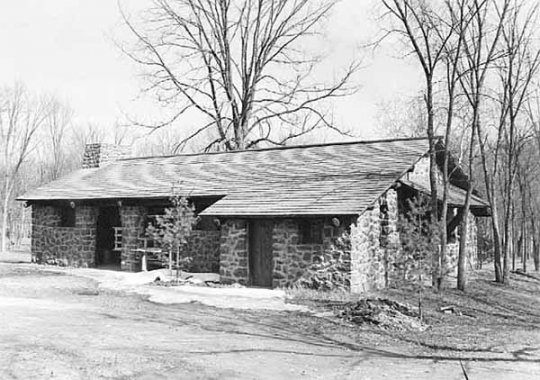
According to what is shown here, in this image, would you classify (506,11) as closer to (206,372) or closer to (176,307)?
(176,307)

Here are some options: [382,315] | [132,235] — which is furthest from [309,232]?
[132,235]

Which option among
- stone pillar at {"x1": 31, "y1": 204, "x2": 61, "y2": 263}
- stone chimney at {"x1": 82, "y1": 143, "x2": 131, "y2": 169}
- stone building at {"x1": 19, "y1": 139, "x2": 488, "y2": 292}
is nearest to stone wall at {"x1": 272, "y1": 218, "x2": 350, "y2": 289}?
stone building at {"x1": 19, "y1": 139, "x2": 488, "y2": 292}

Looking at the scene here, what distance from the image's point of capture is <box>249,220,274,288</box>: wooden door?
15.4 metres

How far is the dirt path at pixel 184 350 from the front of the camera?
661 centimetres

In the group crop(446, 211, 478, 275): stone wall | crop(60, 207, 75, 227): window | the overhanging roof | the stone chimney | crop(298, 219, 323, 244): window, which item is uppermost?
the stone chimney

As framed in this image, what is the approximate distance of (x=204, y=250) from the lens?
17.0 meters

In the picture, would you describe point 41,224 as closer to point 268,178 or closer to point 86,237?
point 86,237

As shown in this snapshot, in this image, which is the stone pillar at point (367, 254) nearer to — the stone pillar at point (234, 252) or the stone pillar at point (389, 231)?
the stone pillar at point (389, 231)

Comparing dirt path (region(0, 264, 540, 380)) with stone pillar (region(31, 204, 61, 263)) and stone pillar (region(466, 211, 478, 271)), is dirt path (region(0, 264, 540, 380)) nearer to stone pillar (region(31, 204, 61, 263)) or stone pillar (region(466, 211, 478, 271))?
stone pillar (region(31, 204, 61, 263))

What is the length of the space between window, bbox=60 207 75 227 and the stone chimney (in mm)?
3472

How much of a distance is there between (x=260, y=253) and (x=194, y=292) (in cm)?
249

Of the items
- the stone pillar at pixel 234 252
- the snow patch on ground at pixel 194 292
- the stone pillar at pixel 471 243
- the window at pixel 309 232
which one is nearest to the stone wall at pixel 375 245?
the window at pixel 309 232

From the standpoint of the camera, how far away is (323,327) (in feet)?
32.8

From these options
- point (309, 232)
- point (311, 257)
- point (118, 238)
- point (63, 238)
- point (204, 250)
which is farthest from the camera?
point (63, 238)
